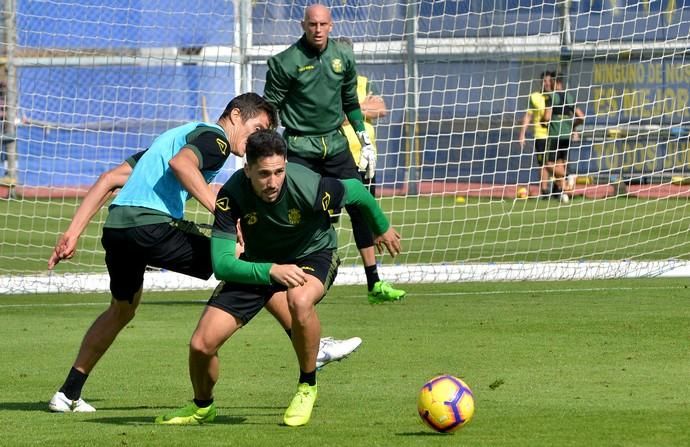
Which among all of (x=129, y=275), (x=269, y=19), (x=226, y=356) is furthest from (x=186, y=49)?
(x=129, y=275)

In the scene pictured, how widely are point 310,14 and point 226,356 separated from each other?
318 centimetres

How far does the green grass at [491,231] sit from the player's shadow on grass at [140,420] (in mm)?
7994

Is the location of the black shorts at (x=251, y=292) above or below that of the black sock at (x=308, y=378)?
above

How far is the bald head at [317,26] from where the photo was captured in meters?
11.1

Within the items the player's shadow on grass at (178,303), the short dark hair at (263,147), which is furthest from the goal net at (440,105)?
the short dark hair at (263,147)

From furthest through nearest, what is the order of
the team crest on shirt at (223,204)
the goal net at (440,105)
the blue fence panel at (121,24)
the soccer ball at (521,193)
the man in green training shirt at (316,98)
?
the soccer ball at (521,193), the blue fence panel at (121,24), the goal net at (440,105), the man in green training shirt at (316,98), the team crest on shirt at (223,204)

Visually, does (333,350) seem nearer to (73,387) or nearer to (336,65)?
(73,387)

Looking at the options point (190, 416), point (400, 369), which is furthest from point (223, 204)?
point (400, 369)

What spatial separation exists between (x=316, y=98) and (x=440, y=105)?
700 centimetres

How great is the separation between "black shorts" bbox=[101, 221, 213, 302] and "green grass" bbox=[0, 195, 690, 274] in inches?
296

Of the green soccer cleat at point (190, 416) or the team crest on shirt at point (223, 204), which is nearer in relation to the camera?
the team crest on shirt at point (223, 204)

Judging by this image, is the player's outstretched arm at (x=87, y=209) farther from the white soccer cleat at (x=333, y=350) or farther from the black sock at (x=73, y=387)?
the white soccer cleat at (x=333, y=350)

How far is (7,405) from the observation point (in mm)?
7504

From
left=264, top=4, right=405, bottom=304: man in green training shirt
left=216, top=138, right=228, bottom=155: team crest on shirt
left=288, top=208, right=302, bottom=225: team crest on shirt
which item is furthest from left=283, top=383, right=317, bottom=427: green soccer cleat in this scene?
left=264, top=4, right=405, bottom=304: man in green training shirt
